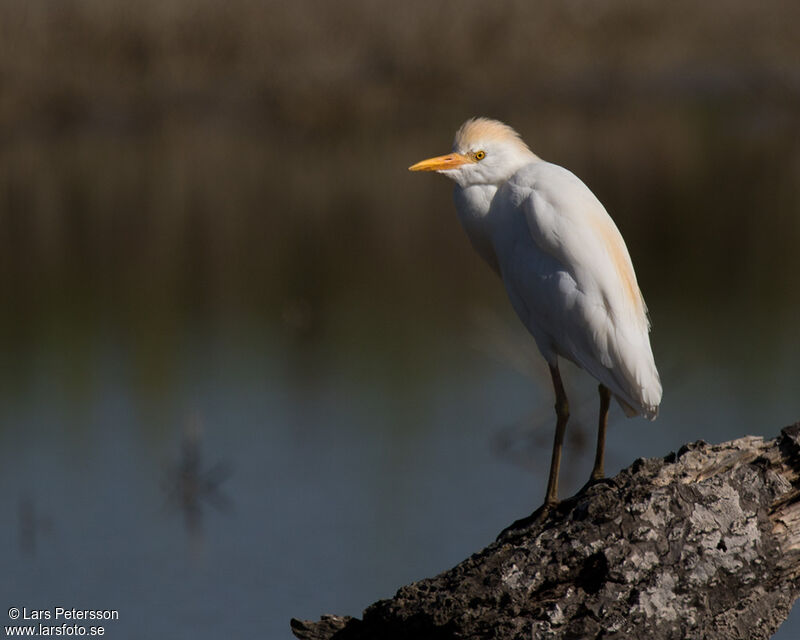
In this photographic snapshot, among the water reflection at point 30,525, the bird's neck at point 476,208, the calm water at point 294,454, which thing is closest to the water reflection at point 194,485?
the calm water at point 294,454

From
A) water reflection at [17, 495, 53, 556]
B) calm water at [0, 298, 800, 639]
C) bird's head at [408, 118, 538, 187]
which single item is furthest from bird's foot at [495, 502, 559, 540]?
water reflection at [17, 495, 53, 556]

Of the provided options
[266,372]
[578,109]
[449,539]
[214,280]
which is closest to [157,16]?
[578,109]

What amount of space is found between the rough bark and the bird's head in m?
1.59

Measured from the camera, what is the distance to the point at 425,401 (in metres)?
9.49

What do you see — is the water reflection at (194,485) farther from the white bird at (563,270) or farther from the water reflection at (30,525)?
the white bird at (563,270)

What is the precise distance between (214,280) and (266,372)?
9.67 ft

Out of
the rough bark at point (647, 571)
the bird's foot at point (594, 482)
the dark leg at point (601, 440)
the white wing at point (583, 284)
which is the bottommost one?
Result: the rough bark at point (647, 571)

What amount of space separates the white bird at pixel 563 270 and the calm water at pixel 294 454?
217 centimetres

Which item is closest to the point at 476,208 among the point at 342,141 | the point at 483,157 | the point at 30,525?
the point at 483,157

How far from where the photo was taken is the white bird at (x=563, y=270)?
14.8 ft

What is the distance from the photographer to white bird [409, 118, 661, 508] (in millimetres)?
4516

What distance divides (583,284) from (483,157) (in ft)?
2.22

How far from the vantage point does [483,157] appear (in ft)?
16.3

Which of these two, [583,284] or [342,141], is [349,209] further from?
[583,284]
